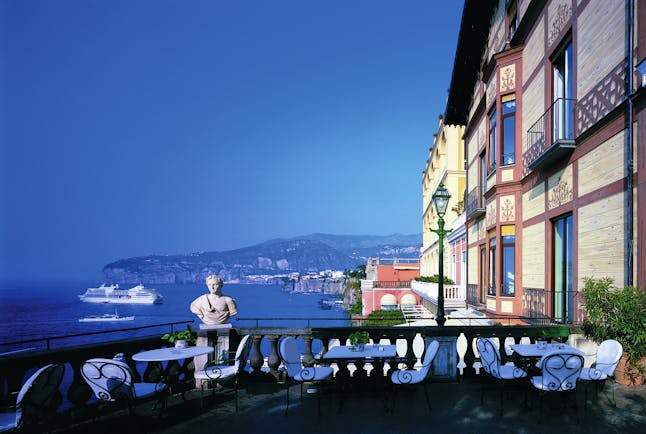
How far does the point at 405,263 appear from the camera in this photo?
60312 mm

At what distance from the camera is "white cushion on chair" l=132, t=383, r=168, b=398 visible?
18.4 ft

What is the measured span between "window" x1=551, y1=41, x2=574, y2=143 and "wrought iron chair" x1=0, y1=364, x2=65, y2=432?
11301 mm

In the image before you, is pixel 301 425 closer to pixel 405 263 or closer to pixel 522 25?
pixel 522 25

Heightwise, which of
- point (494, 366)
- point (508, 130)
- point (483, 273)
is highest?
point (508, 130)

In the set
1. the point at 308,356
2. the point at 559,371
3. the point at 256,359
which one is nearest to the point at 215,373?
the point at 256,359

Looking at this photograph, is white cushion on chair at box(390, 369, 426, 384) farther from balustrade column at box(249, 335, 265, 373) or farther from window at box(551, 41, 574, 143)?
window at box(551, 41, 574, 143)

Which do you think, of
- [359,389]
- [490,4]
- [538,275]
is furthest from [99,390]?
[490,4]

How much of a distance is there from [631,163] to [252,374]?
8059 mm

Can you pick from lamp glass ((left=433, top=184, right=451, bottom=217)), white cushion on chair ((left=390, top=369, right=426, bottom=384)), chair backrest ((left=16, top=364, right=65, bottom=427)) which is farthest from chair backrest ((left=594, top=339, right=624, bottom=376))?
chair backrest ((left=16, top=364, right=65, bottom=427))

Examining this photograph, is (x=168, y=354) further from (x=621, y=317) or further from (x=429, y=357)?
(x=621, y=317)

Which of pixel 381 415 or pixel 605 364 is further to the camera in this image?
pixel 605 364

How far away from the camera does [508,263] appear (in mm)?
14703

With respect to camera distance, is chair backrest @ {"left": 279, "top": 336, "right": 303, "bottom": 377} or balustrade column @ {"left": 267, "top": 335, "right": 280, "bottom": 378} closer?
chair backrest @ {"left": 279, "top": 336, "right": 303, "bottom": 377}

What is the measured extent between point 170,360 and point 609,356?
22.3ft
